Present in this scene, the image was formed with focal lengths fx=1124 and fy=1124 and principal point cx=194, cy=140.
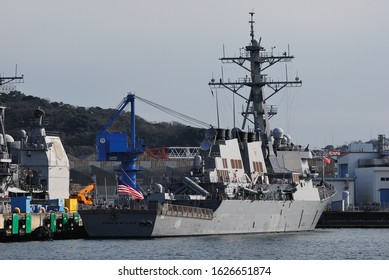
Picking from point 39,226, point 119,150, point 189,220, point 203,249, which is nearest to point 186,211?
point 189,220

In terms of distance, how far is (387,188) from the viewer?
A: 3652 inches

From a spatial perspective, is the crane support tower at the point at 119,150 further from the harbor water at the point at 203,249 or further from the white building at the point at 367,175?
the harbor water at the point at 203,249

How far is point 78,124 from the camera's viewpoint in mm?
155250

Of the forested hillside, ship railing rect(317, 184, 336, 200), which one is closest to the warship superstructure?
ship railing rect(317, 184, 336, 200)

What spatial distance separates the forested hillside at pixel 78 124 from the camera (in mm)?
144250

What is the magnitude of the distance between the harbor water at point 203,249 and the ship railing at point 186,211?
1.15 meters

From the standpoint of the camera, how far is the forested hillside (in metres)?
144

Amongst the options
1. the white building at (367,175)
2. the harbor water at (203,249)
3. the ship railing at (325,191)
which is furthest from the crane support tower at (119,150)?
the harbor water at (203,249)

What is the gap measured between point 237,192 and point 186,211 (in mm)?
5419

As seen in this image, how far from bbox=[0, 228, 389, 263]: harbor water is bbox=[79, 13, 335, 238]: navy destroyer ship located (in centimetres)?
108

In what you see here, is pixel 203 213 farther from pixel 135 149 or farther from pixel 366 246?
pixel 135 149

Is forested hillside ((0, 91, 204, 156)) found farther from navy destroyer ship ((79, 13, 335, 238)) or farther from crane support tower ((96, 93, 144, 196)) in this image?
navy destroyer ship ((79, 13, 335, 238))

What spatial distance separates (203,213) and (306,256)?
10.4 meters
